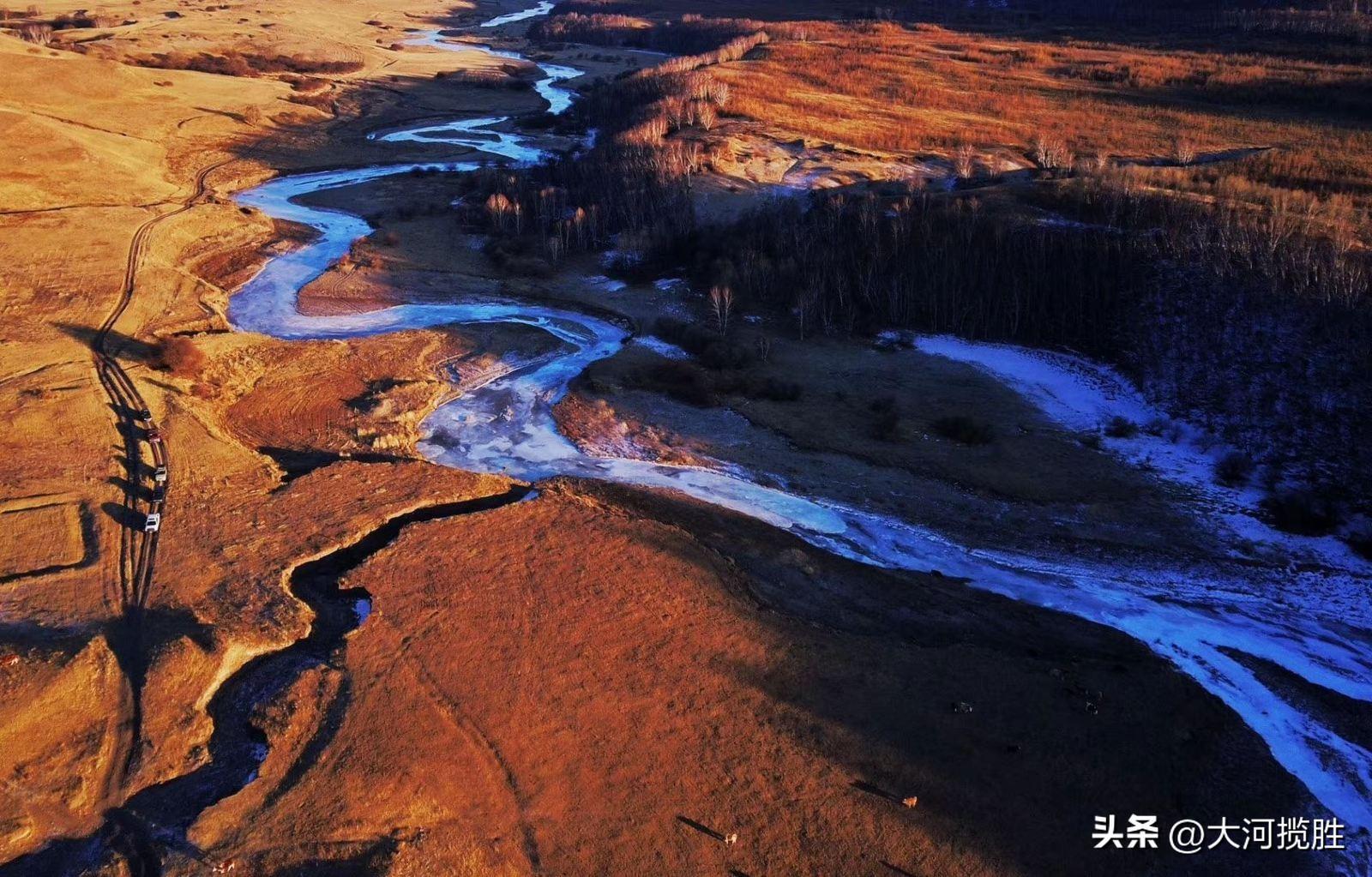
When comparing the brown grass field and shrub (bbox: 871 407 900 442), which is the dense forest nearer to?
the brown grass field

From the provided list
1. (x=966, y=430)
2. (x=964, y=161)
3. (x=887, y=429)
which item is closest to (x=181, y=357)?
(x=887, y=429)

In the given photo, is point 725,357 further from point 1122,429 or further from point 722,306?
point 1122,429

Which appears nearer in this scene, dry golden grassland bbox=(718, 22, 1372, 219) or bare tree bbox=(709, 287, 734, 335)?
bare tree bbox=(709, 287, 734, 335)

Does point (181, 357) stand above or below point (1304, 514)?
above

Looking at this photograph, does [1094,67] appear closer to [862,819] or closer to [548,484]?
[548,484]

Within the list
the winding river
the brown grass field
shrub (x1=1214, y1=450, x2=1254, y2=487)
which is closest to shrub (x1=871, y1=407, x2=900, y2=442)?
the brown grass field

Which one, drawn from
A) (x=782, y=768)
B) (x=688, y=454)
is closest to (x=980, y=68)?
(x=688, y=454)
